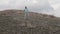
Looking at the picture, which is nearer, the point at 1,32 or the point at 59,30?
the point at 1,32

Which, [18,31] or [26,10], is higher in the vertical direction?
[26,10]

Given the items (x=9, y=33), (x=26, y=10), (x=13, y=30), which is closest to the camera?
(x=9, y=33)

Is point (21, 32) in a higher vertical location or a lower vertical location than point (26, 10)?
lower

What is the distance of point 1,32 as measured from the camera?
34.1 m

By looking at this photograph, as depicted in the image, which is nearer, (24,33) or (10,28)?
(24,33)

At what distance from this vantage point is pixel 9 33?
33094mm

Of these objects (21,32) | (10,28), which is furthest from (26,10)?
(21,32)

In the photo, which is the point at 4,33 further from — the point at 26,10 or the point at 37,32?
the point at 26,10

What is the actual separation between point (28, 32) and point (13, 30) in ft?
10.4

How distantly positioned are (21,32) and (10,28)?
13.5 ft

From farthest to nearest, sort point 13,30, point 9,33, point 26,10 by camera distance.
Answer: point 26,10, point 13,30, point 9,33

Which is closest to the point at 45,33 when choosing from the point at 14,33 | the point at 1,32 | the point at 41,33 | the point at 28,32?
the point at 41,33

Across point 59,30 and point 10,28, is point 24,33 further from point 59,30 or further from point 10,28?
point 59,30

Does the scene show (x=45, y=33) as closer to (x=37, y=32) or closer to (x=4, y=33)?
(x=37, y=32)
